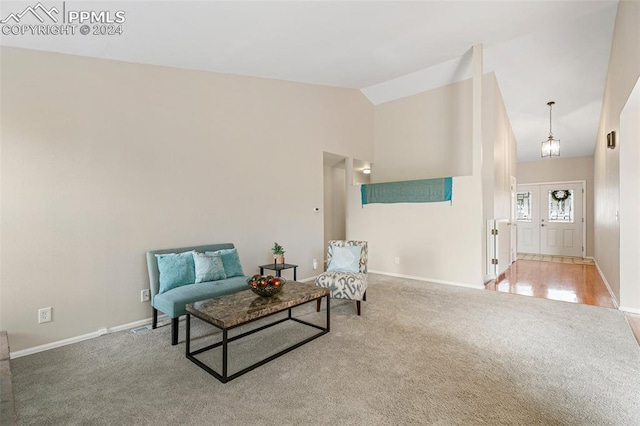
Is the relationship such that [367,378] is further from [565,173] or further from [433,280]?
[565,173]

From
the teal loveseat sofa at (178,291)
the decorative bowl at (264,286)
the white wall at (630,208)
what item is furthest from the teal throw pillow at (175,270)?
the white wall at (630,208)

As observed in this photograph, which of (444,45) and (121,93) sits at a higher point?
(444,45)

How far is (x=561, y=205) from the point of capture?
8.10 meters

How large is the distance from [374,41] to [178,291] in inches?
144

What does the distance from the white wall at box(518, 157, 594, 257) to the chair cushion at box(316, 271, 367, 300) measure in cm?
755

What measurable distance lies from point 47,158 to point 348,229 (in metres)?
4.83

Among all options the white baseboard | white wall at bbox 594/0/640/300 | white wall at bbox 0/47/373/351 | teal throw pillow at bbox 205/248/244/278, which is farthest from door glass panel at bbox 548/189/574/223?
the white baseboard

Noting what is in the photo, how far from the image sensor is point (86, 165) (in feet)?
9.38

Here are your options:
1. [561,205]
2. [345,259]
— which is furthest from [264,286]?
[561,205]

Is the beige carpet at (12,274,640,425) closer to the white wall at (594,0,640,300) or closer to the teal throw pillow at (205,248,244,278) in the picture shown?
the teal throw pillow at (205,248,244,278)

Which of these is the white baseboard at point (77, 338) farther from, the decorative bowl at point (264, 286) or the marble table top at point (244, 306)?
the decorative bowl at point (264, 286)

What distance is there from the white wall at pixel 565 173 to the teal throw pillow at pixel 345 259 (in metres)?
7.25

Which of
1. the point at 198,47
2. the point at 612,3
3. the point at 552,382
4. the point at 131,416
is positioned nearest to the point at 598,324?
the point at 552,382

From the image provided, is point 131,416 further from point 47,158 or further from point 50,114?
point 50,114
